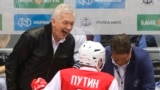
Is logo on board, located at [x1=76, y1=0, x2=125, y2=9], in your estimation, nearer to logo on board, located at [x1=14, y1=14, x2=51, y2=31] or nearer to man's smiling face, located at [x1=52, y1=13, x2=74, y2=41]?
logo on board, located at [x1=14, y1=14, x2=51, y2=31]

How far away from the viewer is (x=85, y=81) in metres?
3.75

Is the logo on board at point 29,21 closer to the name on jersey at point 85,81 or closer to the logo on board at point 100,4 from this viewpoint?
the logo on board at point 100,4

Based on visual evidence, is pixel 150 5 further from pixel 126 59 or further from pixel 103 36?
pixel 126 59

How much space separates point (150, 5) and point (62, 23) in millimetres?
1653

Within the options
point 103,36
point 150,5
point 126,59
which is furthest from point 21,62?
point 150,5

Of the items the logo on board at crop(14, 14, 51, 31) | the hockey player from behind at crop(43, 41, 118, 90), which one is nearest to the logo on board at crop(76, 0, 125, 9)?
the logo on board at crop(14, 14, 51, 31)

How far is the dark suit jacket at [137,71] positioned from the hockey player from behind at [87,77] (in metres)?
0.89

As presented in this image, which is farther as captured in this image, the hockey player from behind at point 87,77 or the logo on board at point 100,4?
the logo on board at point 100,4

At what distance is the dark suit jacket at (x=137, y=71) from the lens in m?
4.71

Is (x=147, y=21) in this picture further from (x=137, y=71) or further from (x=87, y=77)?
(x=87, y=77)

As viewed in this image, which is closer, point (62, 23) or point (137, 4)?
point (62, 23)

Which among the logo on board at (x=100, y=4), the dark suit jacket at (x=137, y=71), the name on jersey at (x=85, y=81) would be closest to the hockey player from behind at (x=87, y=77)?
the name on jersey at (x=85, y=81)

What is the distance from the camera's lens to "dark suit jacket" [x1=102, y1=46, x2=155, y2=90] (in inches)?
185

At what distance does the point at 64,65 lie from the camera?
16.6ft
